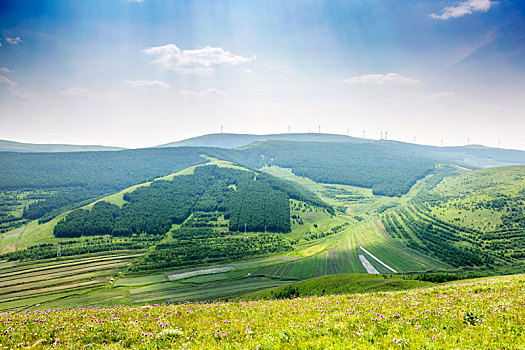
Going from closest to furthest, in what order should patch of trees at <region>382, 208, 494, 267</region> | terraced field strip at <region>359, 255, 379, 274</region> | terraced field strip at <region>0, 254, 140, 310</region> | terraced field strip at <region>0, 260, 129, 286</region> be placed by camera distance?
terraced field strip at <region>0, 254, 140, 310</region>
terraced field strip at <region>0, 260, 129, 286</region>
terraced field strip at <region>359, 255, 379, 274</region>
patch of trees at <region>382, 208, 494, 267</region>

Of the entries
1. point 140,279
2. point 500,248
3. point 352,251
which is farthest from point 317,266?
point 500,248

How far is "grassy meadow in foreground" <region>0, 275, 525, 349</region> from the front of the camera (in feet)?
42.8

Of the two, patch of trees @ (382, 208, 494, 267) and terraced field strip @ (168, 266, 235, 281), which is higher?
patch of trees @ (382, 208, 494, 267)

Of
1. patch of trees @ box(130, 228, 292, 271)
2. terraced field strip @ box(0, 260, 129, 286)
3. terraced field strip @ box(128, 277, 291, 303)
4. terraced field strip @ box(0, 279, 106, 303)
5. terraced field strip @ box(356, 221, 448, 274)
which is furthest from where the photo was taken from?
patch of trees @ box(130, 228, 292, 271)

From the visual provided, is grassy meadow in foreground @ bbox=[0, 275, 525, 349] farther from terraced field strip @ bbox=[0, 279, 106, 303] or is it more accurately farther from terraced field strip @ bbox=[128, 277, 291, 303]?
terraced field strip @ bbox=[0, 279, 106, 303]

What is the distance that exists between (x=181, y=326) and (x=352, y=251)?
178225mm

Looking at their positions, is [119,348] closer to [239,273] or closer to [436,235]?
[239,273]

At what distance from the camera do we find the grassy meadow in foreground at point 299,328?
13.0 meters

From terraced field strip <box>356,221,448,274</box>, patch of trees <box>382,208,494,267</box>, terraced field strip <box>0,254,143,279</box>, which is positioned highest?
patch of trees <box>382,208,494,267</box>

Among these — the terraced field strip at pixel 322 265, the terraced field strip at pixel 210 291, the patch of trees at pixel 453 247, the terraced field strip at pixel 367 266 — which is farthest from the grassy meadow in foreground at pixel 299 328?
the patch of trees at pixel 453 247

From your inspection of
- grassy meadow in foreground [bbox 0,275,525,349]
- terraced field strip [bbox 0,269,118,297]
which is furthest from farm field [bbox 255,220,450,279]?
grassy meadow in foreground [bbox 0,275,525,349]

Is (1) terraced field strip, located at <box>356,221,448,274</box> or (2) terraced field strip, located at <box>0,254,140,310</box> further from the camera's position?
(1) terraced field strip, located at <box>356,221,448,274</box>

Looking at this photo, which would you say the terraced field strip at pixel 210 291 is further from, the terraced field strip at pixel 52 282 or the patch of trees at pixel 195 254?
the terraced field strip at pixel 52 282

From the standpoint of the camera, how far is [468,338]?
12688mm
